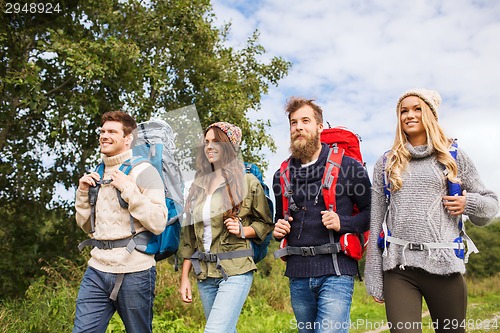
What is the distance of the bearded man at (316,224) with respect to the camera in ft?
10.9

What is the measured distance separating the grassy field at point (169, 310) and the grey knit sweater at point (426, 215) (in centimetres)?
486

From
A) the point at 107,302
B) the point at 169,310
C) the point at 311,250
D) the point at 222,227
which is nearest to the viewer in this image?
the point at 311,250

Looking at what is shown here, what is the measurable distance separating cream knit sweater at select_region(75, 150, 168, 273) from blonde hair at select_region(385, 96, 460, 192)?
1.67m

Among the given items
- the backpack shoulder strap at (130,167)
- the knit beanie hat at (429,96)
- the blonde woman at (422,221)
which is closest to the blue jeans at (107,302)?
the backpack shoulder strap at (130,167)

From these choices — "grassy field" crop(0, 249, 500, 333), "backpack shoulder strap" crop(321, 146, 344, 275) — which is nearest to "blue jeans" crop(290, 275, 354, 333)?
"backpack shoulder strap" crop(321, 146, 344, 275)

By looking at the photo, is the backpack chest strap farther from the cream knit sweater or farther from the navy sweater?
the cream knit sweater

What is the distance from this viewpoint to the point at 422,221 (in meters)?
3.19

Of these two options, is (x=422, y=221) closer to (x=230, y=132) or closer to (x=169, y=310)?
(x=230, y=132)

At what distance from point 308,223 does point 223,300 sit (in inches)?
33.3

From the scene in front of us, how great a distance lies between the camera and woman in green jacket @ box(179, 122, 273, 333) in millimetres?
3600

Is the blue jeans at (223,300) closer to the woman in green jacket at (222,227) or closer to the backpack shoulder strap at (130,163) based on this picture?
the woman in green jacket at (222,227)

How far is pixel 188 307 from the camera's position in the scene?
28.2ft

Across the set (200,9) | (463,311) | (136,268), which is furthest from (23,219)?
(463,311)

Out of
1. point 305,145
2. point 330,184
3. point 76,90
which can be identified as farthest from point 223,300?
point 76,90
